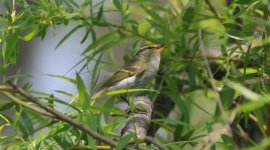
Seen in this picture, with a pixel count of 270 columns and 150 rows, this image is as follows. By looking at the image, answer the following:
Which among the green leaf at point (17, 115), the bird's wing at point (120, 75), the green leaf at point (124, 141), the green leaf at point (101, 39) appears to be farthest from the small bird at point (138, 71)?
the green leaf at point (124, 141)

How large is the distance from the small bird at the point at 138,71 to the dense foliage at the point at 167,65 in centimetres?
5

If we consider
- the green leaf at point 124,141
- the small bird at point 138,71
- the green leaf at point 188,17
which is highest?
the green leaf at point 188,17

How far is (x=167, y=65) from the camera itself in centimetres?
307

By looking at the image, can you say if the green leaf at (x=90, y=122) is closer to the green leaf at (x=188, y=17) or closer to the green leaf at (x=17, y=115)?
the green leaf at (x=17, y=115)

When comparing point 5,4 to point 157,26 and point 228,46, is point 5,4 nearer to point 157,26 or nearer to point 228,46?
point 157,26

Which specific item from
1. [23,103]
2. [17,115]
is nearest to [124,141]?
[23,103]

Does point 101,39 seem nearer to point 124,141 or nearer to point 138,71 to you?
point 138,71

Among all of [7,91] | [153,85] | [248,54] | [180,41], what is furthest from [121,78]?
[7,91]

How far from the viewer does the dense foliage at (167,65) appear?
212 cm

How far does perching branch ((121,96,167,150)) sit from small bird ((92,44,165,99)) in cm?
55

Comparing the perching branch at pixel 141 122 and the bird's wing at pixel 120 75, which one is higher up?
the perching branch at pixel 141 122

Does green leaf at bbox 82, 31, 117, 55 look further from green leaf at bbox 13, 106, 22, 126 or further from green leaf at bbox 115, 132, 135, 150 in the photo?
green leaf at bbox 115, 132, 135, 150

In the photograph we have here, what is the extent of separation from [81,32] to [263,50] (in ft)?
6.42

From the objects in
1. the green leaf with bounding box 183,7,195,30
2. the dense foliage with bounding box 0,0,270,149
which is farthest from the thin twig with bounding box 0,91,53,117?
the green leaf with bounding box 183,7,195,30
